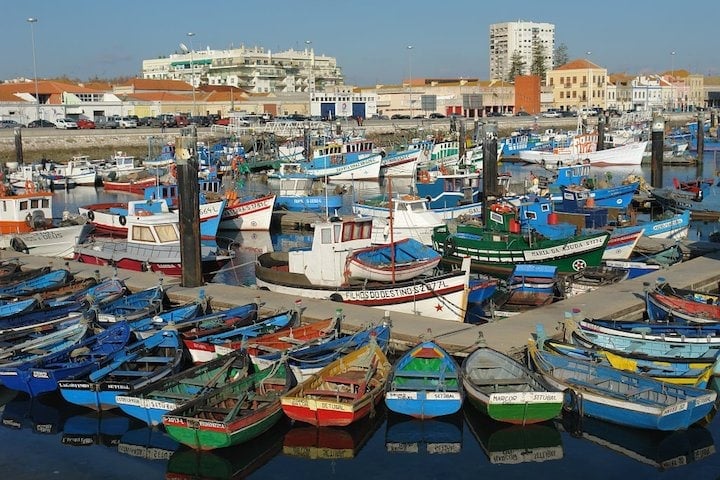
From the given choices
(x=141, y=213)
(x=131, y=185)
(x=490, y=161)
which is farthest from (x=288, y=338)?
(x=131, y=185)

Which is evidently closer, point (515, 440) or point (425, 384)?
point (515, 440)

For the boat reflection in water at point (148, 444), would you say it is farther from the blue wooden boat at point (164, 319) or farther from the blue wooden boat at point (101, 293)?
the blue wooden boat at point (101, 293)

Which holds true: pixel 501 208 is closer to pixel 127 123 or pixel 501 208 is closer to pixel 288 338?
pixel 288 338

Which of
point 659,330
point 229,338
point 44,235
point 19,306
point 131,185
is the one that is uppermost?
point 131,185

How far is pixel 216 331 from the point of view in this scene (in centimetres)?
2009

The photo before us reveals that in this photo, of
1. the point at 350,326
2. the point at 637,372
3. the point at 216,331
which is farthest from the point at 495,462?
the point at 216,331

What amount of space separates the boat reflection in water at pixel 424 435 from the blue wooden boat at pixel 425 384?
0.76ft

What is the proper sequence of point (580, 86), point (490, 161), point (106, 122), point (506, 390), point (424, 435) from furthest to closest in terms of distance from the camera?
point (580, 86), point (106, 122), point (490, 161), point (506, 390), point (424, 435)

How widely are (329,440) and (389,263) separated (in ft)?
30.0

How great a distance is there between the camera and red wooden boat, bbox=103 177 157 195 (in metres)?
61.7

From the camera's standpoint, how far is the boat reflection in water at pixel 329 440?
15.6 meters

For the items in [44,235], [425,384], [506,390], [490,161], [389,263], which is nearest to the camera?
[506,390]

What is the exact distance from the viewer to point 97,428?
55.7ft

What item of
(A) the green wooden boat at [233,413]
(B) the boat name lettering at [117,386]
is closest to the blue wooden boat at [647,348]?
(A) the green wooden boat at [233,413]
